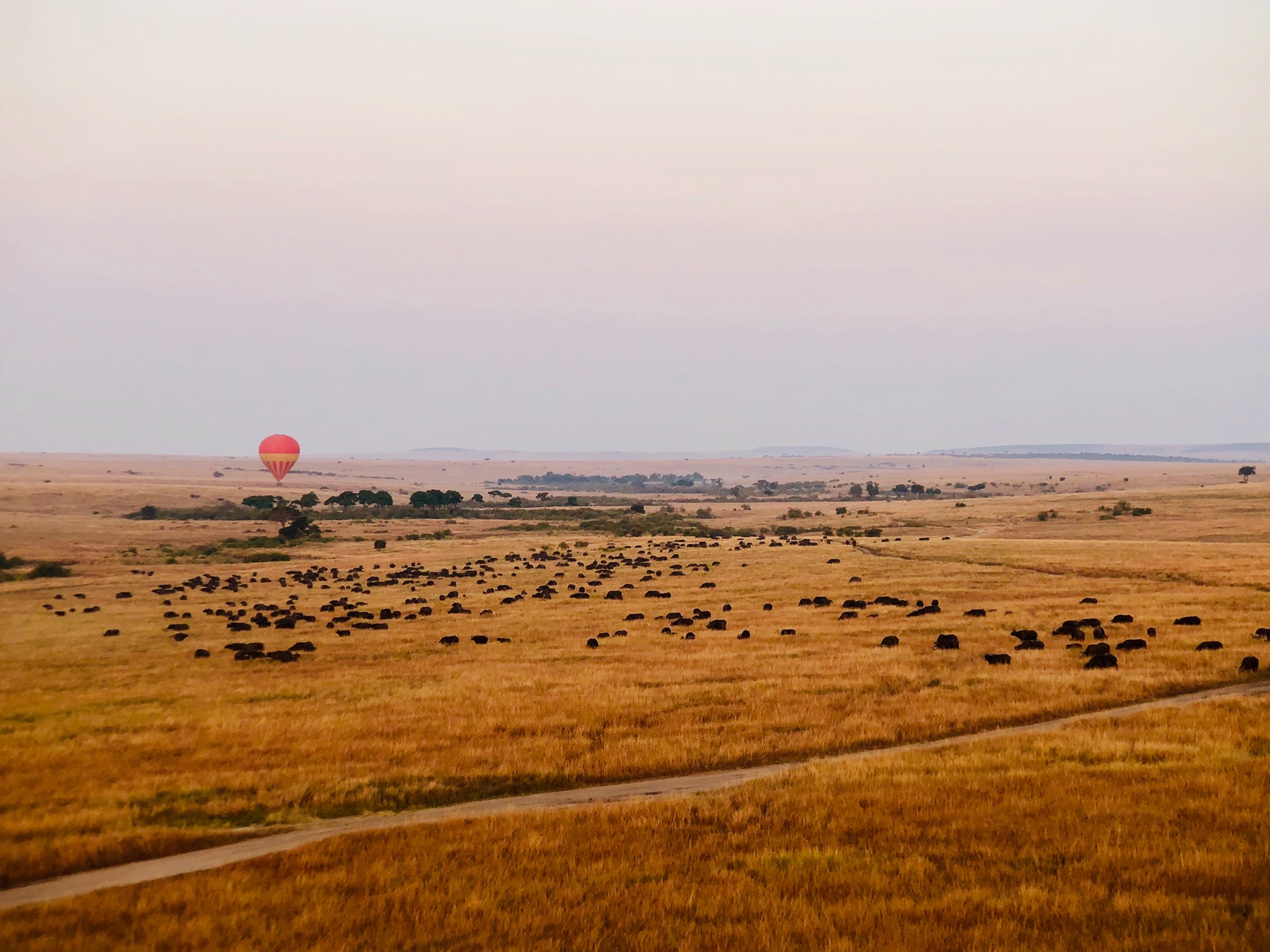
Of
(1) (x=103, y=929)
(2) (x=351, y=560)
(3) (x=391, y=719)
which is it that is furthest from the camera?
(2) (x=351, y=560)

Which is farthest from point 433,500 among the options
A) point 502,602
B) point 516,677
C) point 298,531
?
point 516,677

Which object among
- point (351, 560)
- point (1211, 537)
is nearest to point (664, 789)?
point (351, 560)

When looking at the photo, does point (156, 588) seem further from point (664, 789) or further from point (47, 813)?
point (664, 789)

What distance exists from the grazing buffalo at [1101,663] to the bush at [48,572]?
66.4 meters

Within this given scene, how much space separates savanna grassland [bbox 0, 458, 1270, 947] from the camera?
17.2 m

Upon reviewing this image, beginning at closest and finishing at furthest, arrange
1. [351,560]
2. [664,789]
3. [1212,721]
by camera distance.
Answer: [664,789] → [1212,721] → [351,560]

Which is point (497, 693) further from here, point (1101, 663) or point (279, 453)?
point (279, 453)

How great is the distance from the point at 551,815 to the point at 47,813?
872cm

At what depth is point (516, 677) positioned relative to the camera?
2819cm

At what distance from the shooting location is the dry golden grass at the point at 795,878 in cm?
1005

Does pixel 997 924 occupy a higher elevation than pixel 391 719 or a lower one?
higher

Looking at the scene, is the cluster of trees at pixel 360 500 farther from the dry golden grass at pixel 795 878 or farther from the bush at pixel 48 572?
the dry golden grass at pixel 795 878

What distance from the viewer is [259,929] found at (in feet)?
34.5

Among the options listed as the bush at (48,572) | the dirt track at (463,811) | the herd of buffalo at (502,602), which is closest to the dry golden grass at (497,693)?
the dirt track at (463,811)
